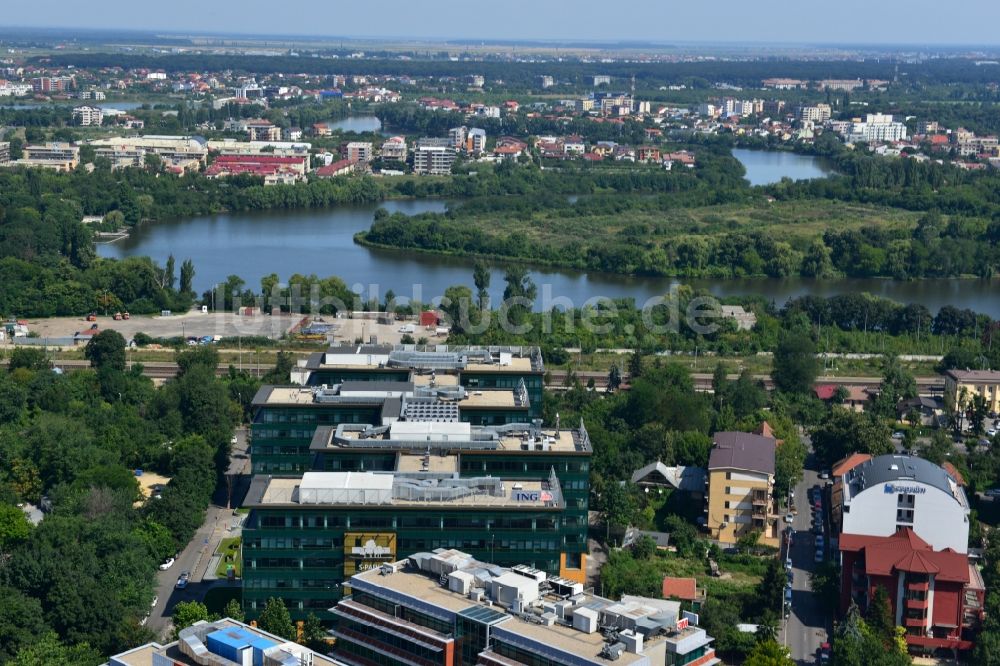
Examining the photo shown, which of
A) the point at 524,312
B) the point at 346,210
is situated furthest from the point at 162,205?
the point at 524,312

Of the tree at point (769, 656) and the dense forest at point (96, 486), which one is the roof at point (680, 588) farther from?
the dense forest at point (96, 486)

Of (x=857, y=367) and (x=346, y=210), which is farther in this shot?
(x=346, y=210)

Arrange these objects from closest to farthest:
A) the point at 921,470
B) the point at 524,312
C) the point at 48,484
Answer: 1. the point at 921,470
2. the point at 48,484
3. the point at 524,312

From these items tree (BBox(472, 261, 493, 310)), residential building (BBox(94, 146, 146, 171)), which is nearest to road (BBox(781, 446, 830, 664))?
tree (BBox(472, 261, 493, 310))

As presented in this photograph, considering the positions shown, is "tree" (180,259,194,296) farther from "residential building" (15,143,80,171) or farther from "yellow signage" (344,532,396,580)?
"residential building" (15,143,80,171)

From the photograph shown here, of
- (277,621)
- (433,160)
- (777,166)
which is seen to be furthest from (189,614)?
(777,166)

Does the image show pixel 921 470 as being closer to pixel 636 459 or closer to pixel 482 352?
pixel 636 459

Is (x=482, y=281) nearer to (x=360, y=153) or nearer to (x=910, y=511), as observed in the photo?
(x=910, y=511)

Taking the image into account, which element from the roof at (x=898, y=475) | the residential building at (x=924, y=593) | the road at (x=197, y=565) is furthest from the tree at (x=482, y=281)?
the residential building at (x=924, y=593)
